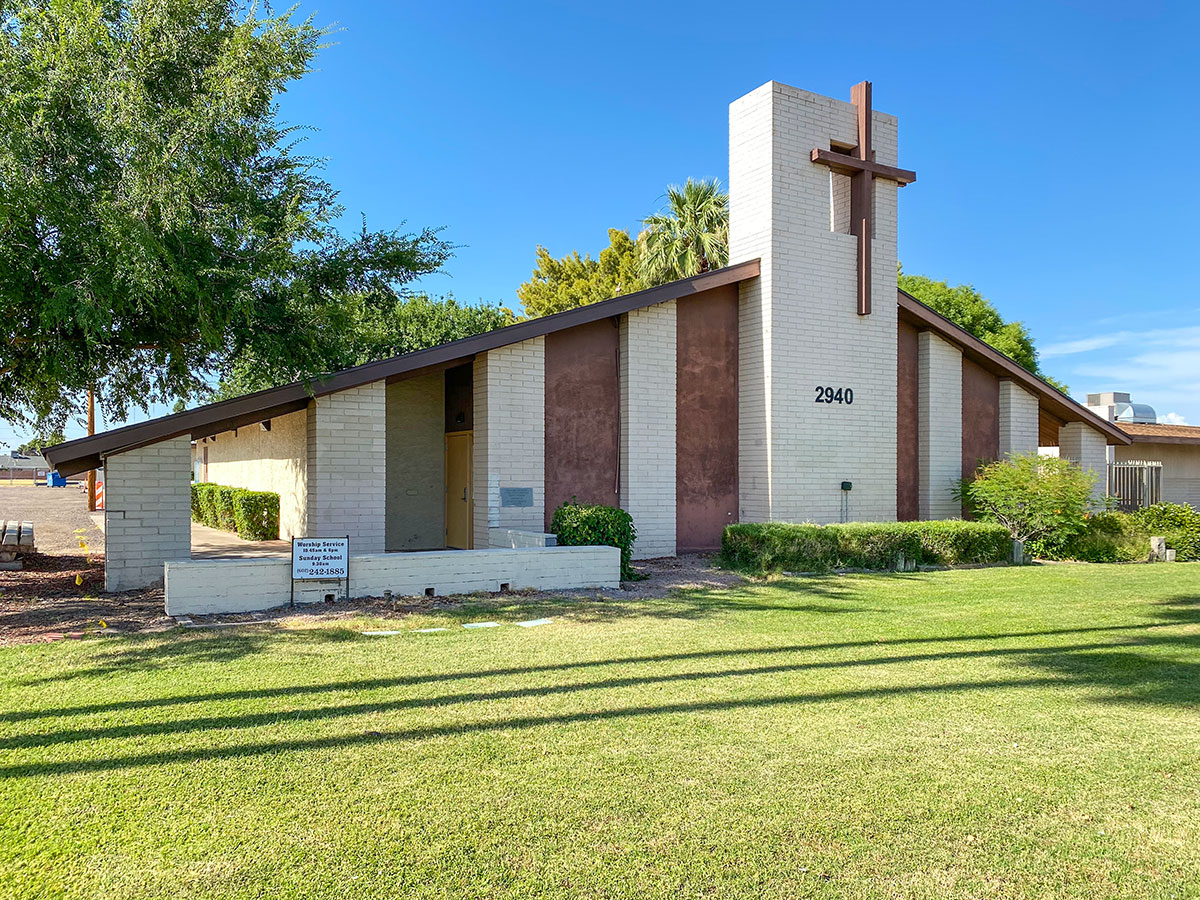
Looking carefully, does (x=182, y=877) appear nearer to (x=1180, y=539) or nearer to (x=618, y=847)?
(x=618, y=847)

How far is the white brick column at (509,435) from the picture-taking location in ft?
46.3

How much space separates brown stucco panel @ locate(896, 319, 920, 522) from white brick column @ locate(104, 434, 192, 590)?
14181 millimetres

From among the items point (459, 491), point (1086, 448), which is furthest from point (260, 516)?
point (1086, 448)

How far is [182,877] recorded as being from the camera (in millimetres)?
3592

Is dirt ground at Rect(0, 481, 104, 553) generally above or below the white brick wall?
below

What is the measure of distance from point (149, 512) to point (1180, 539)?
63.9 feet

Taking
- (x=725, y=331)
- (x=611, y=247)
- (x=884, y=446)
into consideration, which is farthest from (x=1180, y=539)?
(x=611, y=247)

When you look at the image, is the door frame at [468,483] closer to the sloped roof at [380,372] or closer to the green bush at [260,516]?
the sloped roof at [380,372]

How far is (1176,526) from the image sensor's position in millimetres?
17609

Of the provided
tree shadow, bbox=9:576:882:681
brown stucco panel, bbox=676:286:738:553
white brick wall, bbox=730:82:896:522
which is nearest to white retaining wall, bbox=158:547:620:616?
tree shadow, bbox=9:576:882:681

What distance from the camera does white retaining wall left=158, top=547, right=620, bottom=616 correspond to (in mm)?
9516

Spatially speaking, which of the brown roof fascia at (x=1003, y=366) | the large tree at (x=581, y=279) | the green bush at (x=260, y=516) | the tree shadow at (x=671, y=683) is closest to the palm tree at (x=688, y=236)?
the large tree at (x=581, y=279)

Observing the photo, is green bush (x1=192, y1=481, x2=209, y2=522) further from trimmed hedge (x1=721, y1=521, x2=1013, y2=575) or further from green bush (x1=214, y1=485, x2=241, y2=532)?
trimmed hedge (x1=721, y1=521, x2=1013, y2=575)

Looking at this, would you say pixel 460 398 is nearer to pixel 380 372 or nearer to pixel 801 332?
pixel 380 372
